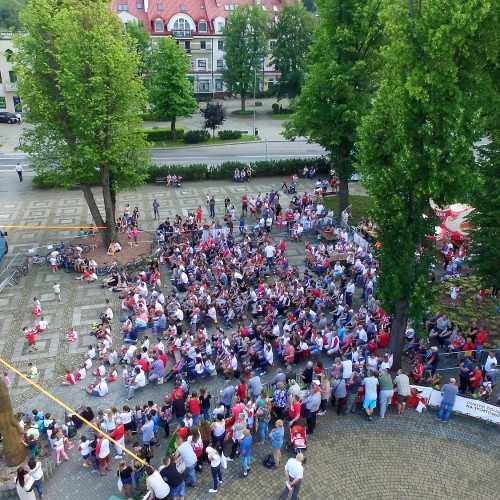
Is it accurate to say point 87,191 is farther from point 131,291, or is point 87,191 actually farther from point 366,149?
point 366,149

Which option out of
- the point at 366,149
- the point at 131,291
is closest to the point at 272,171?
the point at 131,291

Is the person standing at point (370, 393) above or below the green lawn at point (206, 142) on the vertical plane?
below

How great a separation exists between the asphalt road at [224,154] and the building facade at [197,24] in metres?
19.9

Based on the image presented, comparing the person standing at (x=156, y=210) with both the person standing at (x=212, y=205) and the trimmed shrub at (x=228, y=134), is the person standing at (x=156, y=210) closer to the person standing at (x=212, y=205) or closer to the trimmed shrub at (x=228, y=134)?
the person standing at (x=212, y=205)

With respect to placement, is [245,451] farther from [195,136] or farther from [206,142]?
[206,142]

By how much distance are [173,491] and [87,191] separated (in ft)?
65.3

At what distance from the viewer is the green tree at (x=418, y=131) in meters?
14.9

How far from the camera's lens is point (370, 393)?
54.6ft

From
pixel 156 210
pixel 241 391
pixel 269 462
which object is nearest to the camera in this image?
pixel 269 462

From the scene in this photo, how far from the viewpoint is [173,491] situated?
44.4 feet

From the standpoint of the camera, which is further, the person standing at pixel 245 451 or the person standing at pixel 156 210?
the person standing at pixel 156 210

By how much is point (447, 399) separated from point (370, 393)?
2.35 m

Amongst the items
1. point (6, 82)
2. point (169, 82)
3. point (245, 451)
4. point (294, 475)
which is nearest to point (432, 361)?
point (294, 475)

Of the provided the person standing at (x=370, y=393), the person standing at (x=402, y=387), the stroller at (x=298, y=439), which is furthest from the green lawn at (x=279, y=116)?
the stroller at (x=298, y=439)
